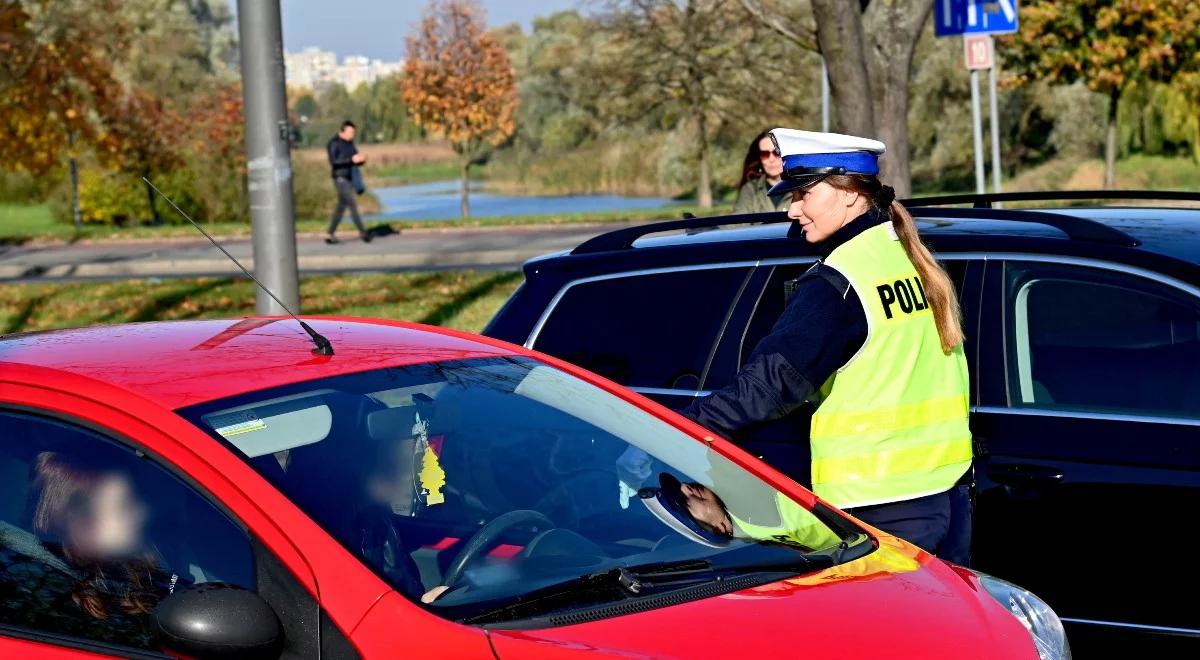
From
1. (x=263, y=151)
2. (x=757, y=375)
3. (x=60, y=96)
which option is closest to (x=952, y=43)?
(x=60, y=96)

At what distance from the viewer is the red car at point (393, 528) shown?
9.49ft

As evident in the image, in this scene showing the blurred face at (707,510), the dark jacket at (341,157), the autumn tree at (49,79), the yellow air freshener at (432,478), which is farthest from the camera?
the autumn tree at (49,79)

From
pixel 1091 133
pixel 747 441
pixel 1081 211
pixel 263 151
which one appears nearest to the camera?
pixel 747 441

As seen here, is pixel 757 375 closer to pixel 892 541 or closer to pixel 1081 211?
pixel 892 541

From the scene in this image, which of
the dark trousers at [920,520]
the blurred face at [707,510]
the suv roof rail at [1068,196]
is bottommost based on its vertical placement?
the dark trousers at [920,520]

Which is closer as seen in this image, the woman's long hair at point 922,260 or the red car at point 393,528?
the red car at point 393,528

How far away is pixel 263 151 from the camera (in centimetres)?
787

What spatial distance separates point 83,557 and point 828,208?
2046 mm

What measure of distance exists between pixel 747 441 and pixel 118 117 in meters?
31.6

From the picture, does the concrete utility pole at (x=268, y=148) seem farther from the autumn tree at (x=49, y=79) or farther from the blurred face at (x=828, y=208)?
the autumn tree at (x=49, y=79)

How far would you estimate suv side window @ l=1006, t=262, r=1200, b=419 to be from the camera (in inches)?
178

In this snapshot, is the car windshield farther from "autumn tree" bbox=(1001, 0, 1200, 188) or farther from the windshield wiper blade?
"autumn tree" bbox=(1001, 0, 1200, 188)

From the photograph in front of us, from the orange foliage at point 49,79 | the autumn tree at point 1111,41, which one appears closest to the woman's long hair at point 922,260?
the orange foliage at point 49,79

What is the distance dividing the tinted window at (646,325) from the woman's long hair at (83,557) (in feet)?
7.11
